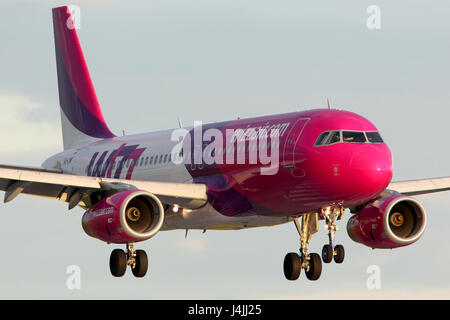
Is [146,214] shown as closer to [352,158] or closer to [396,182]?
[352,158]

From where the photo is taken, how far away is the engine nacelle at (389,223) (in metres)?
35.1

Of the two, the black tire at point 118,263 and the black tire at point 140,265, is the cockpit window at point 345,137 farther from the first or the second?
the black tire at point 118,263

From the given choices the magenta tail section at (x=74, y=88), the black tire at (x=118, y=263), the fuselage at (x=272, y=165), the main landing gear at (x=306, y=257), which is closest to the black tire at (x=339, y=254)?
the main landing gear at (x=306, y=257)

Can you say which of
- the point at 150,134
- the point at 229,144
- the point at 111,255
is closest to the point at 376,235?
the point at 229,144

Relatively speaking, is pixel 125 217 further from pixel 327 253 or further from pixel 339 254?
pixel 339 254

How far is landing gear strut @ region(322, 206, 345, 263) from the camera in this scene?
108ft

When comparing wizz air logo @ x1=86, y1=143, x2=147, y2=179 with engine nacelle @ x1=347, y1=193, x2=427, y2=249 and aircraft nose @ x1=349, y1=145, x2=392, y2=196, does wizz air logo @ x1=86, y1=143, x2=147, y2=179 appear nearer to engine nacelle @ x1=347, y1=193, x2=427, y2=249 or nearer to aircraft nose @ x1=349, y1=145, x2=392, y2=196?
engine nacelle @ x1=347, y1=193, x2=427, y2=249

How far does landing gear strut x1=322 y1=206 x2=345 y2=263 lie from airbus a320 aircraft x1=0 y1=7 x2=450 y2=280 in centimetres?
3

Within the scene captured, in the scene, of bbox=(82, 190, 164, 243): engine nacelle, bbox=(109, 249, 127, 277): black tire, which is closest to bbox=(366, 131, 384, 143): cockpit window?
bbox=(82, 190, 164, 243): engine nacelle

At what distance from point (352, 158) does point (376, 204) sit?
16.4 ft

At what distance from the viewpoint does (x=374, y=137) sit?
32.0m

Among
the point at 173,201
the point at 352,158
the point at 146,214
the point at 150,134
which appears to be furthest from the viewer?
the point at 150,134

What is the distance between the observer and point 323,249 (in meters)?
34.4

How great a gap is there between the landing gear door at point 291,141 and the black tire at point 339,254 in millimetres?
4324
